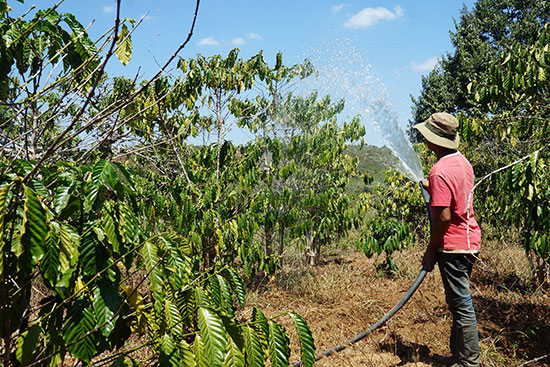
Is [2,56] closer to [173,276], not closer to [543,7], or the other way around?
[173,276]

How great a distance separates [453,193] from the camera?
277 centimetres

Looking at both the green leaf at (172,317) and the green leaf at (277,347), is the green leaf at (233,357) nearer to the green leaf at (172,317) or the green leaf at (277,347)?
the green leaf at (277,347)

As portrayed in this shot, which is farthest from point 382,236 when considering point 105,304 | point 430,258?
point 105,304

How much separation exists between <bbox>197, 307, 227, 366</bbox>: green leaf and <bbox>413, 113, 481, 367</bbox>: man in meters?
2.00

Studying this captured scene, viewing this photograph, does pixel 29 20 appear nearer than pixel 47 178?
No

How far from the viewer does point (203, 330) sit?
1132 millimetres

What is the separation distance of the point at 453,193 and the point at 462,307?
29.5 inches

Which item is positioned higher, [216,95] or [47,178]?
[216,95]

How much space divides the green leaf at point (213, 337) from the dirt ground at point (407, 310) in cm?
168

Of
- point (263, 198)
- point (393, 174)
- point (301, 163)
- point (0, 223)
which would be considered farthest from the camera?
point (393, 174)

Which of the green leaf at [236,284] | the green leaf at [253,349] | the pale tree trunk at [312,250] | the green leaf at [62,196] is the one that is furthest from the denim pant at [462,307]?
the pale tree trunk at [312,250]

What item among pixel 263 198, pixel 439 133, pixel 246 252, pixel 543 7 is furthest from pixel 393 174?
pixel 543 7

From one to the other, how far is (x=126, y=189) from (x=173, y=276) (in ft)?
1.18

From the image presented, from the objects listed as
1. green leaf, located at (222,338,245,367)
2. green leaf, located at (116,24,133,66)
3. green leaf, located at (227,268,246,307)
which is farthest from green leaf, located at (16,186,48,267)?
green leaf, located at (116,24,133,66)
